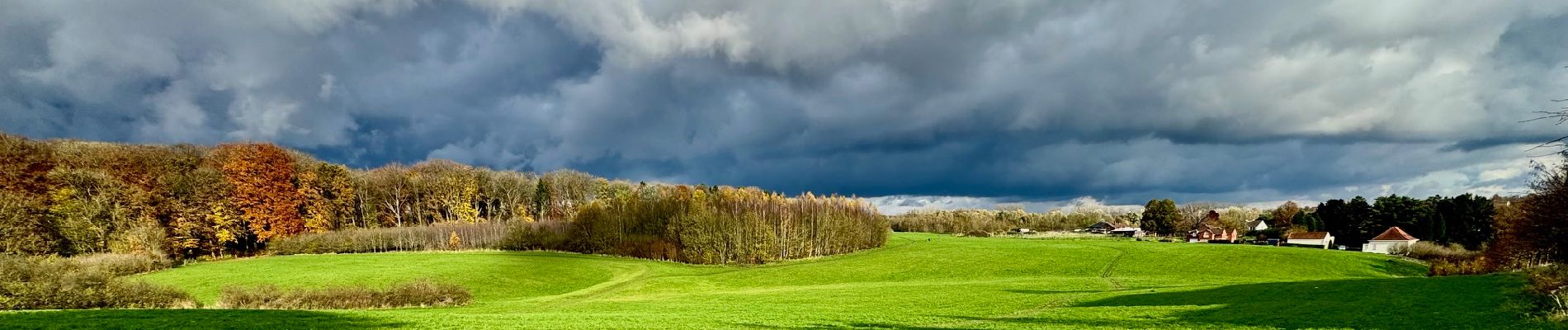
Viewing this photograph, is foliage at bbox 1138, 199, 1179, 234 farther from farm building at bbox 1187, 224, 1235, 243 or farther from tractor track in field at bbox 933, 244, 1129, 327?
tractor track in field at bbox 933, 244, 1129, 327

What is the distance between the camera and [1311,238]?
368 feet

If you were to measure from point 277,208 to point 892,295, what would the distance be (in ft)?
307

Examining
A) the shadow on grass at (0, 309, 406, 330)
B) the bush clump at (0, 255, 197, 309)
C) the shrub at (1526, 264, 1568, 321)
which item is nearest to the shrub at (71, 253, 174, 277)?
the bush clump at (0, 255, 197, 309)

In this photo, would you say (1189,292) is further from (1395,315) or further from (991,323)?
(991,323)

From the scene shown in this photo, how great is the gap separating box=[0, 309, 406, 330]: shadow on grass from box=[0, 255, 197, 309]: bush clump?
6.57 m

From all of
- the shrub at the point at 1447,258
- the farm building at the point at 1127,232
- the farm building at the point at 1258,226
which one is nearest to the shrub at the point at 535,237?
the shrub at the point at 1447,258

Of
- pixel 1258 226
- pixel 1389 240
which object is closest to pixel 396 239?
pixel 1389 240

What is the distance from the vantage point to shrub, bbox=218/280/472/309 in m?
32.6

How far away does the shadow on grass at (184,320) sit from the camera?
19.5 metres

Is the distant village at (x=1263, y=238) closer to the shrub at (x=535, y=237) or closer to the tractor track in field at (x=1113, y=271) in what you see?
the tractor track in field at (x=1113, y=271)

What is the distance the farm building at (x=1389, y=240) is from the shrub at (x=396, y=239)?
136 meters

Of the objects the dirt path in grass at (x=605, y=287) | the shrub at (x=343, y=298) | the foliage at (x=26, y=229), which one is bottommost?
the dirt path in grass at (x=605, y=287)

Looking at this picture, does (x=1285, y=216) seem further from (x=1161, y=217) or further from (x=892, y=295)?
(x=892, y=295)

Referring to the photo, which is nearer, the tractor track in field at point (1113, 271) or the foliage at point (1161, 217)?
the tractor track in field at point (1113, 271)
